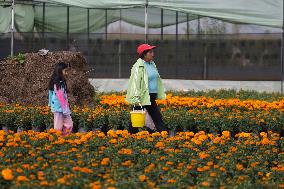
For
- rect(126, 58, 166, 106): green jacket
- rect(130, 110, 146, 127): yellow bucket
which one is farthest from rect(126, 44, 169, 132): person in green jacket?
rect(130, 110, 146, 127): yellow bucket

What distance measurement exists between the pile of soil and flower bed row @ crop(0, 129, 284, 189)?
6080 mm

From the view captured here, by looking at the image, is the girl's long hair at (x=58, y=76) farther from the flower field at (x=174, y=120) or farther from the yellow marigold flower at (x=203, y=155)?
the yellow marigold flower at (x=203, y=155)

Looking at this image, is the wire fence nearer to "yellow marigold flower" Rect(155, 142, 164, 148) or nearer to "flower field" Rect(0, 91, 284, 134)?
"flower field" Rect(0, 91, 284, 134)

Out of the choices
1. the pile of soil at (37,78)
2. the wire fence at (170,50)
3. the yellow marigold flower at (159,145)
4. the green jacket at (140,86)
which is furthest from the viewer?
the wire fence at (170,50)

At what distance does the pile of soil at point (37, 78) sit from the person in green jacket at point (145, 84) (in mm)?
4661

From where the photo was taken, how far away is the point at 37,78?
55.2 feet

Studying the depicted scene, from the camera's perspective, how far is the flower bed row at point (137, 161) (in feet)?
24.0

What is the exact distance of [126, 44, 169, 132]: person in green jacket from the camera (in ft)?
38.6

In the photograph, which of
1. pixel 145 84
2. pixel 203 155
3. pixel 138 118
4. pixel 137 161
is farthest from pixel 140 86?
pixel 203 155

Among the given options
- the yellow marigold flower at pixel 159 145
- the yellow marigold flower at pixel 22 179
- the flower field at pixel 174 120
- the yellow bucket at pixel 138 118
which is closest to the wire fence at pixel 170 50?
the flower field at pixel 174 120

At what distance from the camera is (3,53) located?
24062 millimetres

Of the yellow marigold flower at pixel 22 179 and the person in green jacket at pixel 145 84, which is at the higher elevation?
the person in green jacket at pixel 145 84

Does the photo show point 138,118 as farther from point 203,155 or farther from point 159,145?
point 203,155

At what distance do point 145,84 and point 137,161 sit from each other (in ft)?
9.48
